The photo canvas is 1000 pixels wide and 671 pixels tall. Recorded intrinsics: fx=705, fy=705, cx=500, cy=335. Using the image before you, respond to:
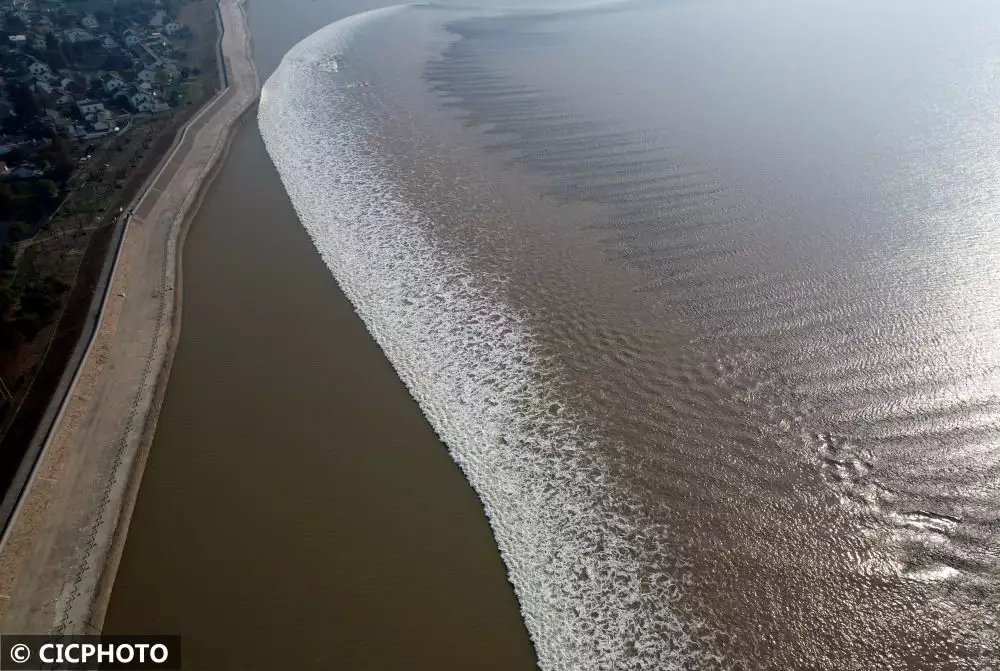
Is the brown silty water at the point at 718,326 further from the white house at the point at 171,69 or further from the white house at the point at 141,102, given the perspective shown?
the white house at the point at 171,69

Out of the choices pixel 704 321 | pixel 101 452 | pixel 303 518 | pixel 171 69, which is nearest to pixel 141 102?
pixel 171 69

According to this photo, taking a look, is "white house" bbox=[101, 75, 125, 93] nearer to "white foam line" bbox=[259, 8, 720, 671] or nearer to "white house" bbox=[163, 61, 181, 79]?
"white house" bbox=[163, 61, 181, 79]

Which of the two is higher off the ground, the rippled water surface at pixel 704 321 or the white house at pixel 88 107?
the white house at pixel 88 107

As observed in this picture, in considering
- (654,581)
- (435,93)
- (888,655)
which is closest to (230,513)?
(654,581)

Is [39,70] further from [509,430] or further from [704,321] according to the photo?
[704,321]

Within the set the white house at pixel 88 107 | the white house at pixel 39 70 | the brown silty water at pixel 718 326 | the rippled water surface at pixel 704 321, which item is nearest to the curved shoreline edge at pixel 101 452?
the brown silty water at pixel 718 326

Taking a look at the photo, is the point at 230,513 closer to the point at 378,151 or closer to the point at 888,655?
the point at 888,655
